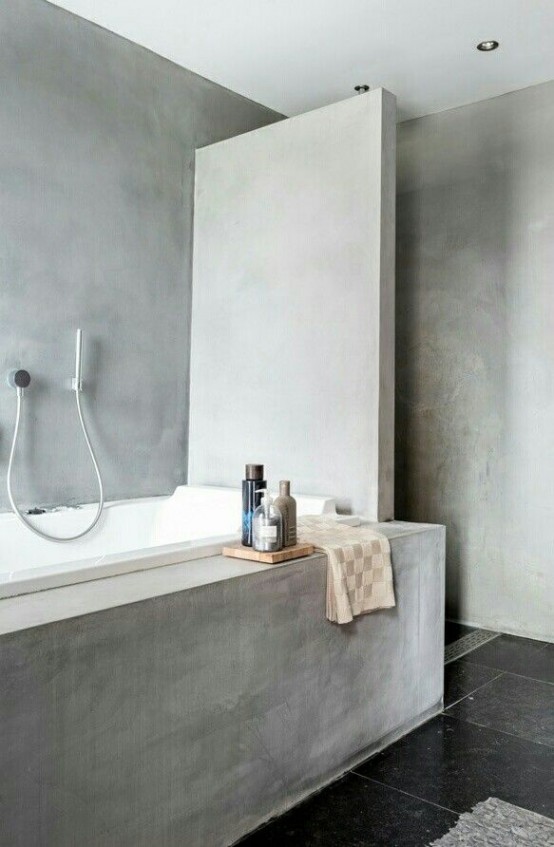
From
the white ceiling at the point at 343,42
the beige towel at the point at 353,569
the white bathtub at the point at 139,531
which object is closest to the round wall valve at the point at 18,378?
the white bathtub at the point at 139,531

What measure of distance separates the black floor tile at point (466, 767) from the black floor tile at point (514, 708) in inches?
2.8

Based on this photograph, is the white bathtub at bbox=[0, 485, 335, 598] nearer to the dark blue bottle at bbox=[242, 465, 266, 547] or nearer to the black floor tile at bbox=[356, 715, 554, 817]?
the dark blue bottle at bbox=[242, 465, 266, 547]

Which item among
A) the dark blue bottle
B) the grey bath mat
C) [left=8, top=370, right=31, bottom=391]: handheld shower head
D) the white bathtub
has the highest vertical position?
[left=8, top=370, right=31, bottom=391]: handheld shower head

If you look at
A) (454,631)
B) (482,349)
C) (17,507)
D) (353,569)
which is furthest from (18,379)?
(454,631)

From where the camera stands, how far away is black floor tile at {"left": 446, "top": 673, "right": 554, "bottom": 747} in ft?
8.07

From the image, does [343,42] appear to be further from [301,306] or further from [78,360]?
[78,360]

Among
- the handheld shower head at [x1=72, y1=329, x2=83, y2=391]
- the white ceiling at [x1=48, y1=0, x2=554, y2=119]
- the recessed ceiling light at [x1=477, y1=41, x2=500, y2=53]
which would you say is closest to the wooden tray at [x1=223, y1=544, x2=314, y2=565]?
the handheld shower head at [x1=72, y1=329, x2=83, y2=391]

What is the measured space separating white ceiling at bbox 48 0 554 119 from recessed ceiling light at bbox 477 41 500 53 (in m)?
0.03

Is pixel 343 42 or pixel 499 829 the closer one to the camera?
pixel 499 829

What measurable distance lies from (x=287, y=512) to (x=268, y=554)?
17cm

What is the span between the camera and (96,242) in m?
3.02

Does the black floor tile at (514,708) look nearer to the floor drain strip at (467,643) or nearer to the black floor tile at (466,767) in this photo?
the black floor tile at (466,767)

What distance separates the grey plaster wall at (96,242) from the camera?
2.73 meters

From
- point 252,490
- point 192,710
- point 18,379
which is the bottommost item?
point 192,710
